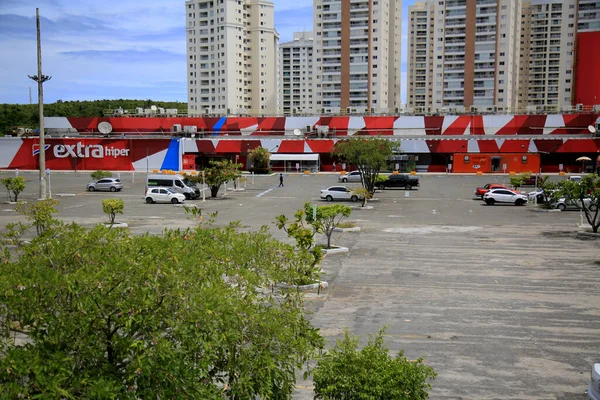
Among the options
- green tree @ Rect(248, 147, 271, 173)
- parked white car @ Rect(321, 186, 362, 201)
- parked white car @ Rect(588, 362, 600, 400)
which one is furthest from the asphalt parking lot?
green tree @ Rect(248, 147, 271, 173)

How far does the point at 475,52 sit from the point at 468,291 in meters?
91.2

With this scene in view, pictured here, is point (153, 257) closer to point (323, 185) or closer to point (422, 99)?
point (323, 185)

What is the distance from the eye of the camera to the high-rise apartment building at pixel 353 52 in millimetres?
102625

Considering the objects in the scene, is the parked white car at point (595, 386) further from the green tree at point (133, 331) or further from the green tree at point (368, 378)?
the green tree at point (133, 331)

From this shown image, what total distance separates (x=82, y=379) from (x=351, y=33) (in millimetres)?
103790

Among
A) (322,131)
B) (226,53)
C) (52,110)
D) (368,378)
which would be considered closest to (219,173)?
(368,378)

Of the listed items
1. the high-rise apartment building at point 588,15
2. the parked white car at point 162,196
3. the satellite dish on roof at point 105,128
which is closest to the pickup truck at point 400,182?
the parked white car at point 162,196

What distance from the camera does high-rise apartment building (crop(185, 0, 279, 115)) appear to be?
118 meters

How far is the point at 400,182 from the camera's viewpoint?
54.1 metres

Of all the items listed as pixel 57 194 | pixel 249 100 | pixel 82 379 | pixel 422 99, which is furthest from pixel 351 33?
pixel 82 379

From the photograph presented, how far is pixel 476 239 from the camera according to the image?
26.6 metres

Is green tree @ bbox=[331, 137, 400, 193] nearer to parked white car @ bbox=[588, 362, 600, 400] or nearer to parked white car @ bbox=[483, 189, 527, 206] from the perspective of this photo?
parked white car @ bbox=[483, 189, 527, 206]

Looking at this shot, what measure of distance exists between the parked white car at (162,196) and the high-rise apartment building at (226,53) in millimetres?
73821

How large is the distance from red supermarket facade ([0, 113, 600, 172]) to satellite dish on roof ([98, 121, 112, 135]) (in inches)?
13.1
